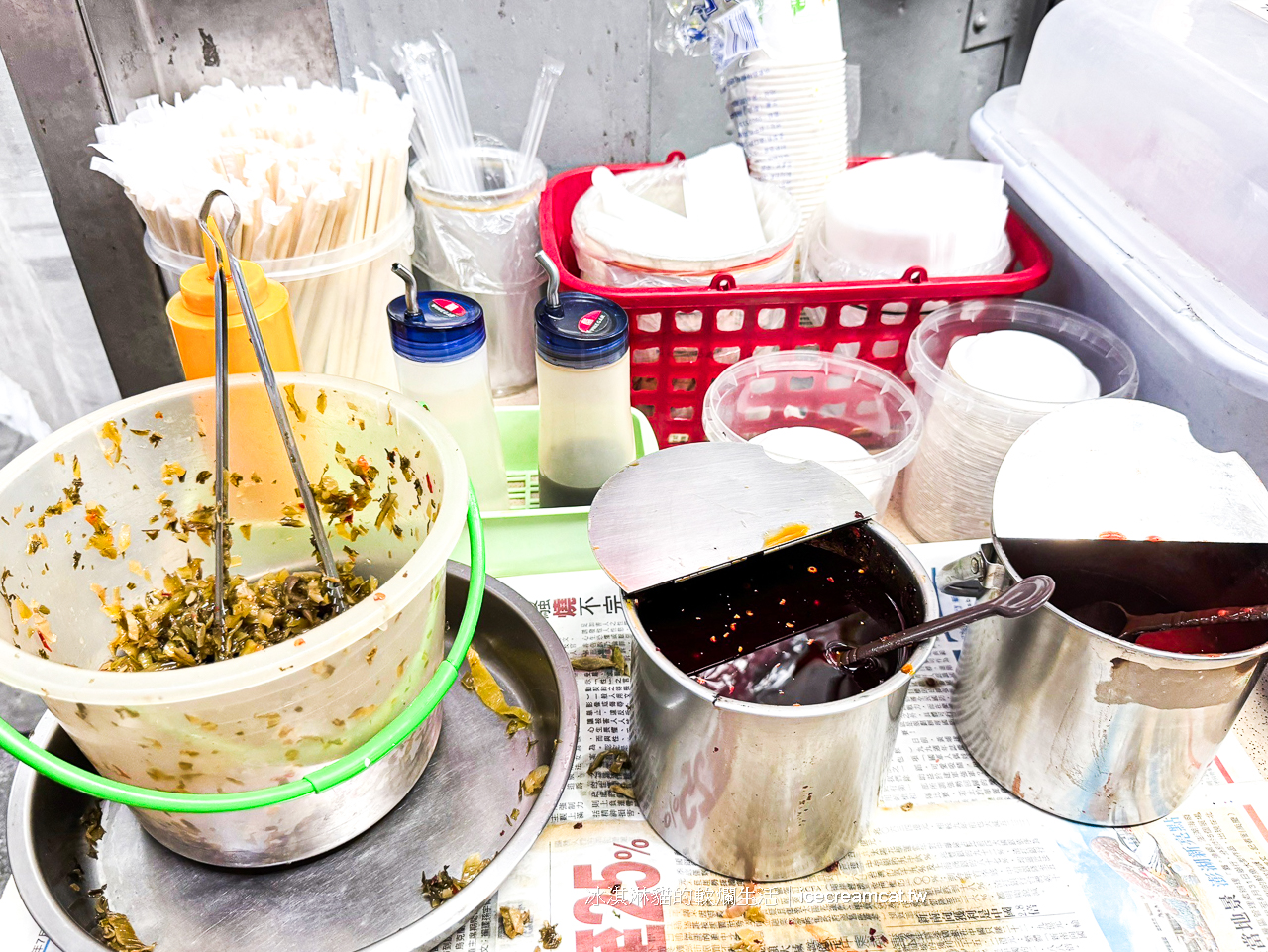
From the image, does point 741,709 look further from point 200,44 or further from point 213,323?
point 200,44

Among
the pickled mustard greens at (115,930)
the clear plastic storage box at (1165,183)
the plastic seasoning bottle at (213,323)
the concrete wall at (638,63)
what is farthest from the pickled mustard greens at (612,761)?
the concrete wall at (638,63)

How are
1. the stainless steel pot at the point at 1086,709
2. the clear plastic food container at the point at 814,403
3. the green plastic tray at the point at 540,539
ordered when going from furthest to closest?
the clear plastic food container at the point at 814,403
the green plastic tray at the point at 540,539
the stainless steel pot at the point at 1086,709

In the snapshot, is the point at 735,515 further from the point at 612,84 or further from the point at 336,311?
the point at 612,84

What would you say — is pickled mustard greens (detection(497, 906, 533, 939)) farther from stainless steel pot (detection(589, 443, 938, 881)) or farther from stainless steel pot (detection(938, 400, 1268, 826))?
stainless steel pot (detection(938, 400, 1268, 826))

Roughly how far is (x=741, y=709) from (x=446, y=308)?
468 millimetres

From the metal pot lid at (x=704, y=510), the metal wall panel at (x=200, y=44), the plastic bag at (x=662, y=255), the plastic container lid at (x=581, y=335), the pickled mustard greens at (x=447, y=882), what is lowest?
the pickled mustard greens at (x=447, y=882)

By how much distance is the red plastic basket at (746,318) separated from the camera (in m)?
0.98

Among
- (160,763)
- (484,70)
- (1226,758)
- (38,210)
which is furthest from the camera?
(484,70)

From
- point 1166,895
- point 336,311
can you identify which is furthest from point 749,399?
point 1166,895

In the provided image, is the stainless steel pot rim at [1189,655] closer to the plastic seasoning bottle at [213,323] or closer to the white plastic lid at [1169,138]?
the white plastic lid at [1169,138]

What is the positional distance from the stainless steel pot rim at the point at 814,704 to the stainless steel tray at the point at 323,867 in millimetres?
116

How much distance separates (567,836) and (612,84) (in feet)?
3.44

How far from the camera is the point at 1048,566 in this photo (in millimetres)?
680

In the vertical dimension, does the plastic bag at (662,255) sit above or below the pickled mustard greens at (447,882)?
above
